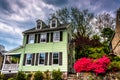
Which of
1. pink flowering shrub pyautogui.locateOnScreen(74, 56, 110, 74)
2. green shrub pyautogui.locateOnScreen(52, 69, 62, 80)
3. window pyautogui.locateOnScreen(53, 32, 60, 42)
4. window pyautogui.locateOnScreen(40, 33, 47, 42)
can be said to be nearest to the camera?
pink flowering shrub pyautogui.locateOnScreen(74, 56, 110, 74)

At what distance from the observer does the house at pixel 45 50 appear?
21812mm

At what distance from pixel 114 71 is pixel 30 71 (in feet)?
40.7

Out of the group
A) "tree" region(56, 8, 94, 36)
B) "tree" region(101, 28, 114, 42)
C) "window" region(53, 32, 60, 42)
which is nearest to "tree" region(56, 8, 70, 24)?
"tree" region(56, 8, 94, 36)

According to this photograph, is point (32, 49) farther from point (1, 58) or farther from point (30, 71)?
point (1, 58)

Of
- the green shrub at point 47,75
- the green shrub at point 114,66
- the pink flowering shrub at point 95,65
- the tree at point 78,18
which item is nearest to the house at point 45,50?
the green shrub at point 47,75

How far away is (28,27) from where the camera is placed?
27625 mm

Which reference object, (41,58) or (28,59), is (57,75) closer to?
(41,58)

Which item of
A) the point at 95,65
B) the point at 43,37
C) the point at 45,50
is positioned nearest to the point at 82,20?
the point at 43,37

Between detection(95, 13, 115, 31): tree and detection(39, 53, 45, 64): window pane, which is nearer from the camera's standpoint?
detection(39, 53, 45, 64): window pane

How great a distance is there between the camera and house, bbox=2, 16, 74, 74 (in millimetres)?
21812

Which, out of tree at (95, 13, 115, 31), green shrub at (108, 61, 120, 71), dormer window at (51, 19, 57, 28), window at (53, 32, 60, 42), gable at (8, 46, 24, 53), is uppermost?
tree at (95, 13, 115, 31)

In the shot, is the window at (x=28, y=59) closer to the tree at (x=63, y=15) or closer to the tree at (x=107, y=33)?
the tree at (x=63, y=15)

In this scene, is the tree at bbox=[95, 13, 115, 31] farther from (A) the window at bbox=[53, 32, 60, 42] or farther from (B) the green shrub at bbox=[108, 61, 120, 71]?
(B) the green shrub at bbox=[108, 61, 120, 71]

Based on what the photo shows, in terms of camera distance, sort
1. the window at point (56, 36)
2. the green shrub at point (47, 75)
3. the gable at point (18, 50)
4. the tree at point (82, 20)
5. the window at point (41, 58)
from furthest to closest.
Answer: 1. the tree at point (82, 20)
2. the gable at point (18, 50)
3. the window at point (56, 36)
4. the window at point (41, 58)
5. the green shrub at point (47, 75)
